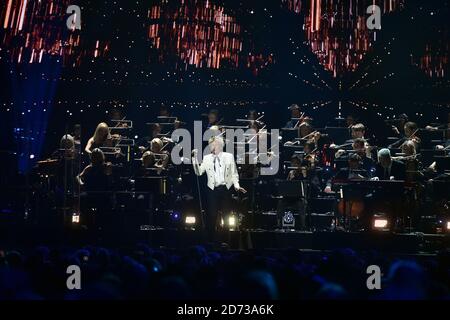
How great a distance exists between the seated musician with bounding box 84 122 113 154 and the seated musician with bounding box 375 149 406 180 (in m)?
5.54

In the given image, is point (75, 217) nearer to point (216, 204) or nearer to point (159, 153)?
point (216, 204)

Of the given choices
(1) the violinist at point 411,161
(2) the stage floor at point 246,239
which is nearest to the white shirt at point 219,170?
(2) the stage floor at point 246,239

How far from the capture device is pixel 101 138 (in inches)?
542

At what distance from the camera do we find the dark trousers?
11.8 meters

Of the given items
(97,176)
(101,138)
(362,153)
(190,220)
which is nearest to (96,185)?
(97,176)

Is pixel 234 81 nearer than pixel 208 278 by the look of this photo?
No

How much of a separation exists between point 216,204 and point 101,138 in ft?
10.8

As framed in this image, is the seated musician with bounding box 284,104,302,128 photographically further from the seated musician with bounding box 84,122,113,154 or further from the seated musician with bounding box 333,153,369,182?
the seated musician with bounding box 84,122,113,154

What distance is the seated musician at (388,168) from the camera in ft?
39.6

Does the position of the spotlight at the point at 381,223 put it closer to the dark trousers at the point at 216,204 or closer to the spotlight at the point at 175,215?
the dark trousers at the point at 216,204

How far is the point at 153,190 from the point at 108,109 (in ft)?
15.9

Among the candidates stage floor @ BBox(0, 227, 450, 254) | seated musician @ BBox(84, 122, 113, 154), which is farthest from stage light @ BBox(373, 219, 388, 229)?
seated musician @ BBox(84, 122, 113, 154)

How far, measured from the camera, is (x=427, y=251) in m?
10.7
